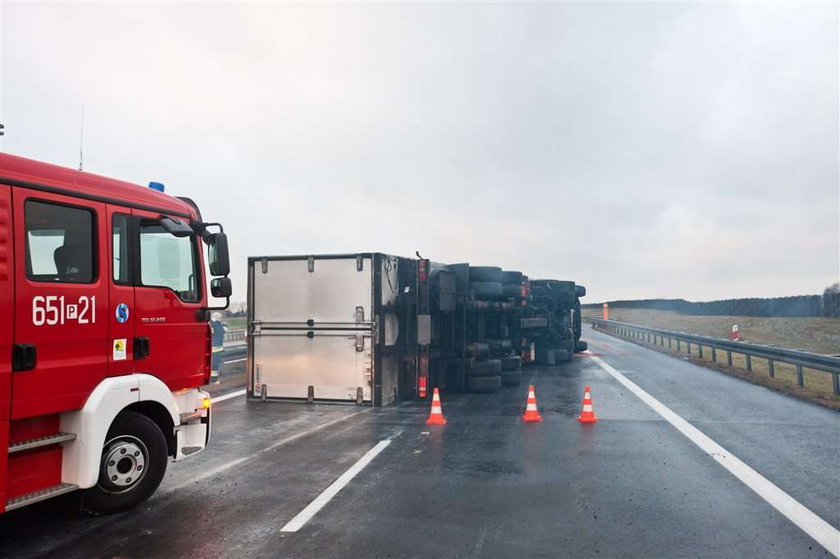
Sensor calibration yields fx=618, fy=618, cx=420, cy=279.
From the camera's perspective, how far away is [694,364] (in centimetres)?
2005

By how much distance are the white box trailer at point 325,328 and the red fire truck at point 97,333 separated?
16.9 ft

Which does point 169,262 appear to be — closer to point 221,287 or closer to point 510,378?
point 221,287

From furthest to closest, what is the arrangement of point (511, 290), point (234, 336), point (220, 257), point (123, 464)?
point (234, 336)
point (511, 290)
point (220, 257)
point (123, 464)

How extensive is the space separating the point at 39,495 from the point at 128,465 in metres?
0.84

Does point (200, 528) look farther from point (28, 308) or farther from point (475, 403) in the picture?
point (475, 403)

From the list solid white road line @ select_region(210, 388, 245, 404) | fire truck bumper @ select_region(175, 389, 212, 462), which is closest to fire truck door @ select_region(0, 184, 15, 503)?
fire truck bumper @ select_region(175, 389, 212, 462)

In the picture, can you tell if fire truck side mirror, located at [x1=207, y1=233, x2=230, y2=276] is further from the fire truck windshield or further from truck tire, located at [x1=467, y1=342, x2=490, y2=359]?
truck tire, located at [x1=467, y1=342, x2=490, y2=359]

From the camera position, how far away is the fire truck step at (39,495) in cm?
466

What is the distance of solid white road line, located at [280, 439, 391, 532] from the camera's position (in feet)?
17.3

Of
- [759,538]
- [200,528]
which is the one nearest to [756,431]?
[759,538]

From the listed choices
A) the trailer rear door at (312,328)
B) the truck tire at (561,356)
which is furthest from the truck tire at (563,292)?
the trailer rear door at (312,328)

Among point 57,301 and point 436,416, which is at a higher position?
point 57,301

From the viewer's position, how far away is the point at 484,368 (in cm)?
1395

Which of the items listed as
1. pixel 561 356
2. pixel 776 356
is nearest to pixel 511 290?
pixel 561 356
